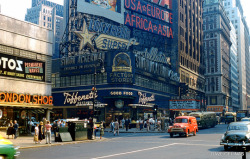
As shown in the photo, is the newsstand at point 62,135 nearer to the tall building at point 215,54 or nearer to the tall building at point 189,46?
the tall building at point 189,46

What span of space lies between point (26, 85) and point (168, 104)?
45909mm

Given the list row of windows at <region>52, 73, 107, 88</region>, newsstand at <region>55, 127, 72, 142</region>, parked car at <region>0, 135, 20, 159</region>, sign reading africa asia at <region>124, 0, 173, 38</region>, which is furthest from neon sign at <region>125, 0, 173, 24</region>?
parked car at <region>0, 135, 20, 159</region>

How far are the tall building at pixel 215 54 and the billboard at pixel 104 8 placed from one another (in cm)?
6789

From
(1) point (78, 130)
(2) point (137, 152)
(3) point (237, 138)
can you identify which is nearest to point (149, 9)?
(1) point (78, 130)

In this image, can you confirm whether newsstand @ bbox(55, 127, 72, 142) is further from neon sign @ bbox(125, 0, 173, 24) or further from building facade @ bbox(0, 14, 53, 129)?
neon sign @ bbox(125, 0, 173, 24)

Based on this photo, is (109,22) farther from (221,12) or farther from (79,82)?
(221,12)

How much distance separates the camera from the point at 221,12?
140375 millimetres

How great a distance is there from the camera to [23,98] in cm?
3266

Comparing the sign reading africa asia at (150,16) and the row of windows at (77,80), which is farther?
the sign reading africa asia at (150,16)

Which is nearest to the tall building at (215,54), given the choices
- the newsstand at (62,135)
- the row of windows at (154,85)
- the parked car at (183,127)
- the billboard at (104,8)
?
the row of windows at (154,85)

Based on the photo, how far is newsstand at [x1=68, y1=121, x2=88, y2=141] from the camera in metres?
29.8

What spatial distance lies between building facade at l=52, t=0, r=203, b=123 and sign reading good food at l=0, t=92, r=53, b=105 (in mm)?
15941

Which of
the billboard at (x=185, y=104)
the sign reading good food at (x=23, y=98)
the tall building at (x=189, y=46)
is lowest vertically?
the billboard at (x=185, y=104)

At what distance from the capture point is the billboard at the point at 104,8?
69.6 metres
